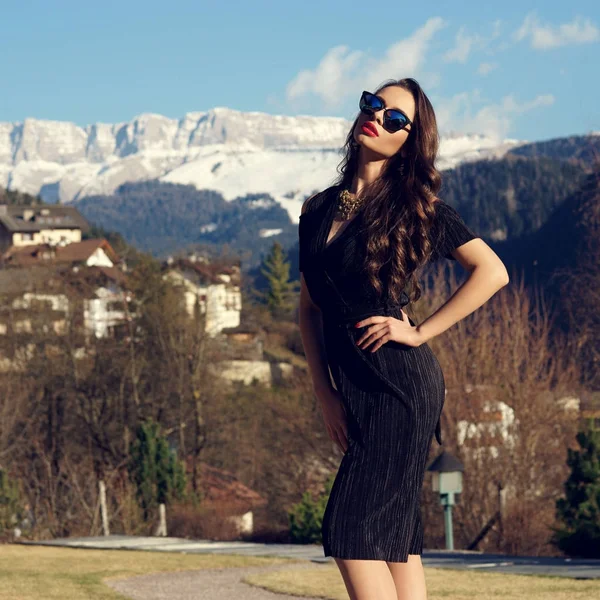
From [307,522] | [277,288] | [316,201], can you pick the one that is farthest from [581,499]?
[277,288]

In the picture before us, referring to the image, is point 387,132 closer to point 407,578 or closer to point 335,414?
point 335,414

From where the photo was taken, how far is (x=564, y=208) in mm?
114750

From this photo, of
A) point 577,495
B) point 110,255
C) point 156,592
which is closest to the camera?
point 156,592

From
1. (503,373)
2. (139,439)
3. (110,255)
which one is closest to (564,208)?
(110,255)

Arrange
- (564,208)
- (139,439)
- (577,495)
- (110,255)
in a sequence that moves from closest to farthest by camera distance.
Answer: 1. (577,495)
2. (139,439)
3. (564,208)
4. (110,255)

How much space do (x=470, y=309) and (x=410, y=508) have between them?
0.64 metres

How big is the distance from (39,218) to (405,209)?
508 feet

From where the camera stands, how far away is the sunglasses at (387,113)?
3.76 meters

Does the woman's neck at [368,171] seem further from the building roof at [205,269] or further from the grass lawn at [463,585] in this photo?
the building roof at [205,269]

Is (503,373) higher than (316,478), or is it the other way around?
(503,373)

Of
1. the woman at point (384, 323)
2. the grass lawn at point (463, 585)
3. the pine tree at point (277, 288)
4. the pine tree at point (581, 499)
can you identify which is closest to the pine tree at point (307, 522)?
the pine tree at point (581, 499)

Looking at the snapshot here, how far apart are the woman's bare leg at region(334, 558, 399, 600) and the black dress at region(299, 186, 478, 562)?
24 millimetres

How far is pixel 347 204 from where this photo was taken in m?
3.81

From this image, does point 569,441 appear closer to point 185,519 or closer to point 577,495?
point 185,519
